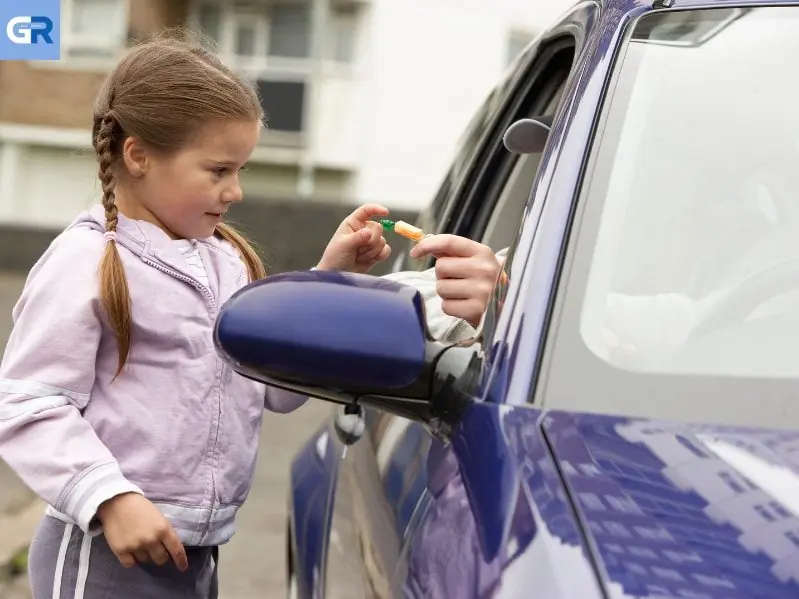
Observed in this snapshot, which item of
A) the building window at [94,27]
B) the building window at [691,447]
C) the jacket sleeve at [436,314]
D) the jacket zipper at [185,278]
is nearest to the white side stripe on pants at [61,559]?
the jacket zipper at [185,278]

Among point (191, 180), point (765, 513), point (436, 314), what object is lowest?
point (436, 314)

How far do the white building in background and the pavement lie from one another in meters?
13.8

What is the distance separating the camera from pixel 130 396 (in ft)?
6.81

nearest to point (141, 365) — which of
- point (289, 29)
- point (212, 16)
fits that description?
point (289, 29)

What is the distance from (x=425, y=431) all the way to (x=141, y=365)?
496 mm

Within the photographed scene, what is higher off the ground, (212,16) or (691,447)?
(691,447)

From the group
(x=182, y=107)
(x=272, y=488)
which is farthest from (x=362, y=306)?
(x=272, y=488)

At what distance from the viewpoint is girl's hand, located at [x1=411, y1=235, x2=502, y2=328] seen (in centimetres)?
202

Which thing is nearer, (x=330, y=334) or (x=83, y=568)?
(x=330, y=334)

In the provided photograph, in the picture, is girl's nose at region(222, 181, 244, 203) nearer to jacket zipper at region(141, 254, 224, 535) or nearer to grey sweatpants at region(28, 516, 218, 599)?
jacket zipper at region(141, 254, 224, 535)

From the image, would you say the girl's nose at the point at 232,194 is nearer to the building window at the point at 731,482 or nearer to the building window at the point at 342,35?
the building window at the point at 731,482

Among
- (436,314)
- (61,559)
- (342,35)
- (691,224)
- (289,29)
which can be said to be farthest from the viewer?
(289,29)

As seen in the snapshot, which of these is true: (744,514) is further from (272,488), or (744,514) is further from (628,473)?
(272,488)

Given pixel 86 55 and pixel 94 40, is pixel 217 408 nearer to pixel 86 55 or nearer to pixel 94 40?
pixel 94 40
